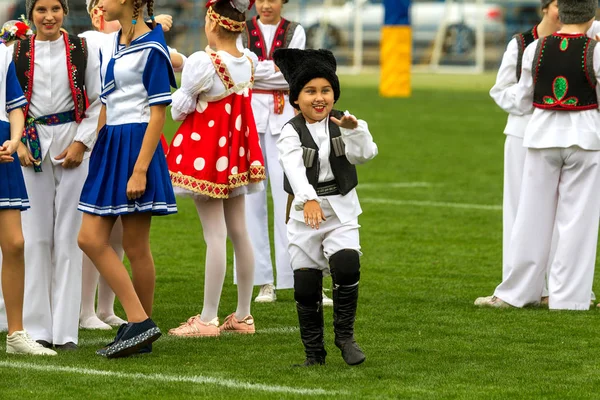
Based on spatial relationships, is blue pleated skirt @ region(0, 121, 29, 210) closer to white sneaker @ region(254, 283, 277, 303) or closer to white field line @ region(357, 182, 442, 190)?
white sneaker @ region(254, 283, 277, 303)

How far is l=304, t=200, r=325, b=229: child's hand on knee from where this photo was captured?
20.8 feet

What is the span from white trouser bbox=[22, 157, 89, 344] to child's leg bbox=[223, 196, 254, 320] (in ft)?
2.91

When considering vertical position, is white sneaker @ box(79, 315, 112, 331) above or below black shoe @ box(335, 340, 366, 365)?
below

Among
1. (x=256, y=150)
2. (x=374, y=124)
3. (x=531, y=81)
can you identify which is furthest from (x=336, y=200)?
(x=374, y=124)

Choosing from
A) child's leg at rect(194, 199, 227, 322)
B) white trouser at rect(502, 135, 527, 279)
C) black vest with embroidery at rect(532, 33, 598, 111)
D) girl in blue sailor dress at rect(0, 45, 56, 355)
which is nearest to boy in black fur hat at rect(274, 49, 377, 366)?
child's leg at rect(194, 199, 227, 322)

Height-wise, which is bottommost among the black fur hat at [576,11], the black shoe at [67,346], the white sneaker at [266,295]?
the white sneaker at [266,295]

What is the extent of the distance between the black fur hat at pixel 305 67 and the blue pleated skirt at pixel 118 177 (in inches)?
31.0

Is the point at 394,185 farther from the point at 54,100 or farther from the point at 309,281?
the point at 309,281

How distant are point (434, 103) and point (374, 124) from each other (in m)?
5.29

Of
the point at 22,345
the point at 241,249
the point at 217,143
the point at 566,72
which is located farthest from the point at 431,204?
the point at 22,345

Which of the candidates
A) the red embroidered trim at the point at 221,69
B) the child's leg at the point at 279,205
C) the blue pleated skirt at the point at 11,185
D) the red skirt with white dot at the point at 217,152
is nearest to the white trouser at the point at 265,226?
the child's leg at the point at 279,205

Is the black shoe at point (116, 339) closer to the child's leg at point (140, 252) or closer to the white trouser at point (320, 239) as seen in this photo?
the child's leg at point (140, 252)

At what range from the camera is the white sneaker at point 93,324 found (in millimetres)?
7969

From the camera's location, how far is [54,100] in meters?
7.22
